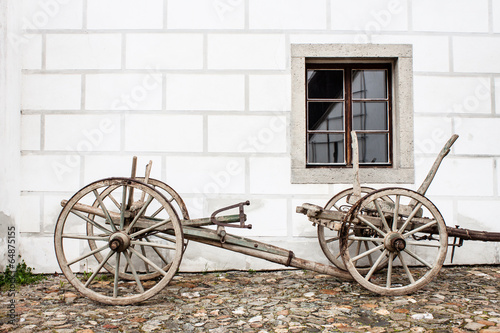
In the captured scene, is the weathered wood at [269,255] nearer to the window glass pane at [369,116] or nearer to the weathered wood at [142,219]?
the weathered wood at [142,219]

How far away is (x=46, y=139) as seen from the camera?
438 centimetres

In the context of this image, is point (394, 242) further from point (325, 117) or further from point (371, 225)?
point (325, 117)

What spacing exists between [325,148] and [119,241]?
2494 mm

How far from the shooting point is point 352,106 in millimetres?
4695

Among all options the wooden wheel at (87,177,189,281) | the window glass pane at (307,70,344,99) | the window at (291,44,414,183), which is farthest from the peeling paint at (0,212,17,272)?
the window glass pane at (307,70,344,99)

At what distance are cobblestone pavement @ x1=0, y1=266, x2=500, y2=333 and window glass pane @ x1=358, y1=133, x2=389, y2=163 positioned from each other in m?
1.40

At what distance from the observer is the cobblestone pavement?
2.78 meters

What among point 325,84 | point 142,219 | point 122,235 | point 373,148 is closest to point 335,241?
point 373,148

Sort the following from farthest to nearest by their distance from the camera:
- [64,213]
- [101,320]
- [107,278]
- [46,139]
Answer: [46,139]
[107,278]
[64,213]
[101,320]

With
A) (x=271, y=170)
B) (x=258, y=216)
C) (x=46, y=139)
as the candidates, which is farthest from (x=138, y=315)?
(x=46, y=139)

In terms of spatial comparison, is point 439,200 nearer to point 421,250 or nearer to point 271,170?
point 421,250

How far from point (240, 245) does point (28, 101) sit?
279 centimetres

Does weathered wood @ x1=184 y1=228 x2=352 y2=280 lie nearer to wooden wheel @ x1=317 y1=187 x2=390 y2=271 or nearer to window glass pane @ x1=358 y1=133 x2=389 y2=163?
wooden wheel @ x1=317 y1=187 x2=390 y2=271

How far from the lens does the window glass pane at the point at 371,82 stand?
15.5 feet
